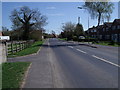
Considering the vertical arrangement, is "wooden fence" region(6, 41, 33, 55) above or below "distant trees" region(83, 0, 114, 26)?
below

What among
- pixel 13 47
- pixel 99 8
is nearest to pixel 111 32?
pixel 99 8

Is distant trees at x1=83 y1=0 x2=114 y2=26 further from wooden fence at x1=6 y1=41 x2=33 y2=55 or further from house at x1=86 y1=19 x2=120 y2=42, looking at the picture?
wooden fence at x1=6 y1=41 x2=33 y2=55

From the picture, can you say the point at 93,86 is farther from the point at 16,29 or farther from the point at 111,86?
the point at 16,29

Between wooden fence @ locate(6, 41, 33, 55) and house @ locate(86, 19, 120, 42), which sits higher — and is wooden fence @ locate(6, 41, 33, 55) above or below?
below

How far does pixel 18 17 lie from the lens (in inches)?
2537

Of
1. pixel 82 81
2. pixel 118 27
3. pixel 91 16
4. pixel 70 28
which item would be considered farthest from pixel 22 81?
pixel 70 28

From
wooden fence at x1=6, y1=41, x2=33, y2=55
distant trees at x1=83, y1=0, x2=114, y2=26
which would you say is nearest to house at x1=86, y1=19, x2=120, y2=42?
distant trees at x1=83, y1=0, x2=114, y2=26

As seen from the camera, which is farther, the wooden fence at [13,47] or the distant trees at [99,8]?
the distant trees at [99,8]

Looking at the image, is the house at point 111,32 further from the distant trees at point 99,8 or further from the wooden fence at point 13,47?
the wooden fence at point 13,47

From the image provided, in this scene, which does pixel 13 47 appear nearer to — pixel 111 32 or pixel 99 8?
pixel 99 8

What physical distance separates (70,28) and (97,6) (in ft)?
156

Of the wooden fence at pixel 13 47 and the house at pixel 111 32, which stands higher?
the house at pixel 111 32

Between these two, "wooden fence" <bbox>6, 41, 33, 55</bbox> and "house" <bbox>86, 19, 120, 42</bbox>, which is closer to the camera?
"wooden fence" <bbox>6, 41, 33, 55</bbox>

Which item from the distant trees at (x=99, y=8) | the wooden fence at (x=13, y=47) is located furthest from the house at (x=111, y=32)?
the wooden fence at (x=13, y=47)
